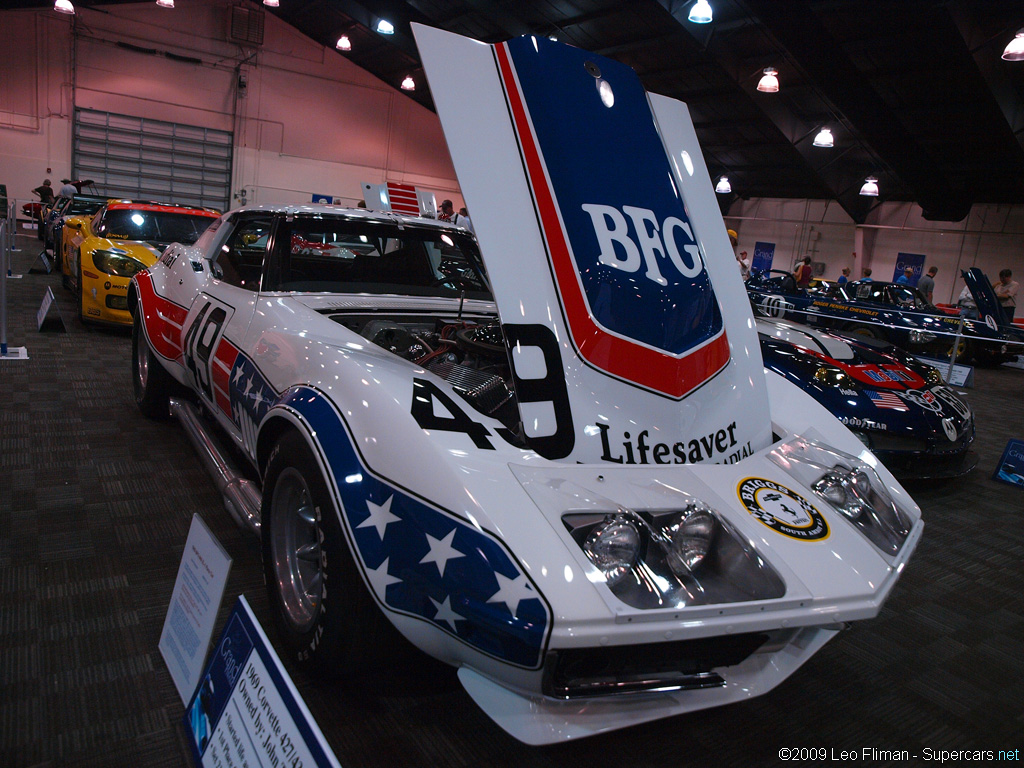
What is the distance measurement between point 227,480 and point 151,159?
19306 mm

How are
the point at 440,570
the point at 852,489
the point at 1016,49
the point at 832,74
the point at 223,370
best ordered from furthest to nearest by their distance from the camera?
the point at 832,74
the point at 1016,49
the point at 223,370
the point at 852,489
the point at 440,570

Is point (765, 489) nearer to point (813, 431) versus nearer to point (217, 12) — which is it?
point (813, 431)

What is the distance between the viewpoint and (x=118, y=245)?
5.82 meters

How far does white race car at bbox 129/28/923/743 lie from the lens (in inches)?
51.0

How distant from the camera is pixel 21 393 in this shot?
3.94m

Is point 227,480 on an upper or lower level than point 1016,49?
lower

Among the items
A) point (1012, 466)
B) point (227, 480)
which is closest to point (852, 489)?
point (227, 480)

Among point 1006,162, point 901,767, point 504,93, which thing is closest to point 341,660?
point 901,767

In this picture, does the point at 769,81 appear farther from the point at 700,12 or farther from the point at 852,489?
the point at 852,489

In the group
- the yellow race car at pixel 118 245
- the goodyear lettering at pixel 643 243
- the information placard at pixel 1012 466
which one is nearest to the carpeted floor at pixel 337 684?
the information placard at pixel 1012 466

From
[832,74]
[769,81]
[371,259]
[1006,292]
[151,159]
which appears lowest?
[371,259]

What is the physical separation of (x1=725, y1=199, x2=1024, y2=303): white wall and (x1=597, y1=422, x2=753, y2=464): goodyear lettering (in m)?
16.9

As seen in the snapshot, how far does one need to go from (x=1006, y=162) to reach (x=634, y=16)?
772 cm

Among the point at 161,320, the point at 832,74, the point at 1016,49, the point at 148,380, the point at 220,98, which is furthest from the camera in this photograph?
the point at 220,98
